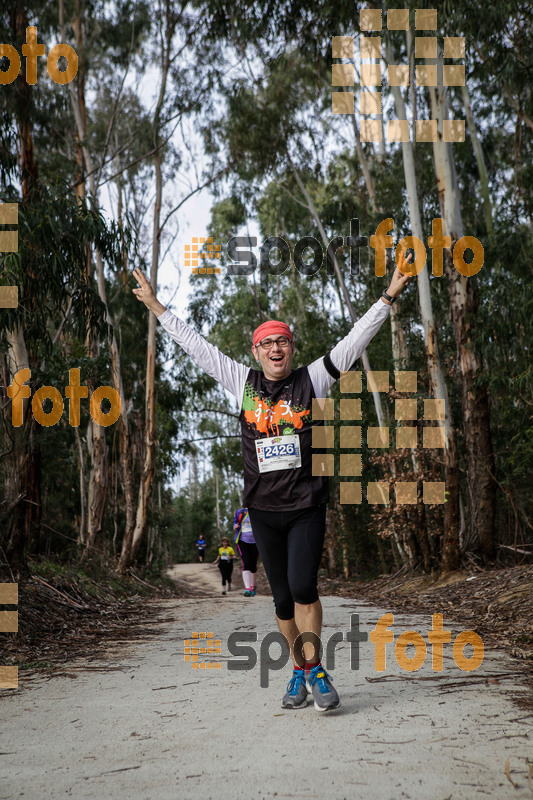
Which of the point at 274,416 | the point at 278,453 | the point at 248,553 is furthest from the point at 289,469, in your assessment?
the point at 248,553

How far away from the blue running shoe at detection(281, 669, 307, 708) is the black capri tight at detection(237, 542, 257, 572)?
23.4ft

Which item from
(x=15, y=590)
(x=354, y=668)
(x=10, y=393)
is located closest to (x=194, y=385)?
(x=10, y=393)

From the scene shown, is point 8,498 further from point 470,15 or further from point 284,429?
point 470,15

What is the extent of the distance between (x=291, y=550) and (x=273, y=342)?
973 millimetres

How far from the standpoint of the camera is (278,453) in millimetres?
3436

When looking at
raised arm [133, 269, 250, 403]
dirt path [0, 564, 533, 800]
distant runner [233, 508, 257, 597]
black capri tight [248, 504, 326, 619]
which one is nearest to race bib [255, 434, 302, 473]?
black capri tight [248, 504, 326, 619]

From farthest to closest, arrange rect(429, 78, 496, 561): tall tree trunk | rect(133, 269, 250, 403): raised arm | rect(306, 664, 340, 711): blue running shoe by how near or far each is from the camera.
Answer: rect(429, 78, 496, 561): tall tree trunk < rect(133, 269, 250, 403): raised arm < rect(306, 664, 340, 711): blue running shoe

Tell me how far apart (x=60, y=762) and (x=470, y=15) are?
1063cm

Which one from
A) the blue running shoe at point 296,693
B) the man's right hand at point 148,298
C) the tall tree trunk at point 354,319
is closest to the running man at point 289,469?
the blue running shoe at point 296,693

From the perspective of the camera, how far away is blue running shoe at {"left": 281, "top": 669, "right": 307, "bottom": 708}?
332cm

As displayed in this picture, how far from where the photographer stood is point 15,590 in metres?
6.23

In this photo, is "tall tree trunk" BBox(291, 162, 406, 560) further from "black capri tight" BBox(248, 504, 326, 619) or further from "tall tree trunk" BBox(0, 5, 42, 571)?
"black capri tight" BBox(248, 504, 326, 619)

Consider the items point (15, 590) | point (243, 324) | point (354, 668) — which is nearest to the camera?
point (354, 668)

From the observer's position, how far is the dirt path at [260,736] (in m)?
2.34
